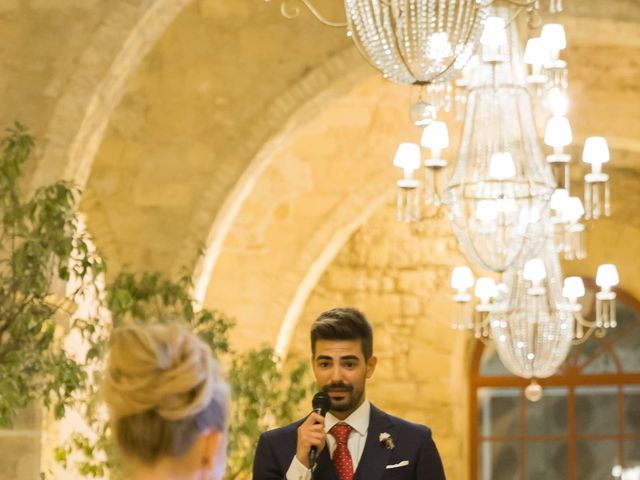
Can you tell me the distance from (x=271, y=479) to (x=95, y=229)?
7.28 m

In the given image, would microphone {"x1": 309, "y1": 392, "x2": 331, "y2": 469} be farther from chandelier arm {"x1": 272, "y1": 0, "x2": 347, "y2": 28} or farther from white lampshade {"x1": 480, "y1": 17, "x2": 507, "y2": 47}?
white lampshade {"x1": 480, "y1": 17, "x2": 507, "y2": 47}

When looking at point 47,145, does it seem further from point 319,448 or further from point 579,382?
point 579,382

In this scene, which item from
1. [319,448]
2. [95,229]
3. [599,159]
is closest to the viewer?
[319,448]

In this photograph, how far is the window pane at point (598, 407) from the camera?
16.7 meters

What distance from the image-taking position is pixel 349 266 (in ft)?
54.2

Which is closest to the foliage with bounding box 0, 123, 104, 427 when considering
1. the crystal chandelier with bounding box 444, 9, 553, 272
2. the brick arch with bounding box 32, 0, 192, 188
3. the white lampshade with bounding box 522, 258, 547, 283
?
the brick arch with bounding box 32, 0, 192, 188

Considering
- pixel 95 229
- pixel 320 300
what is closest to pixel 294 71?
pixel 95 229

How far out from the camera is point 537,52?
8.99 m

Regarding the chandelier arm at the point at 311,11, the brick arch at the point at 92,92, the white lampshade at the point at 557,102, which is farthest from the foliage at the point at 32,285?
the white lampshade at the point at 557,102

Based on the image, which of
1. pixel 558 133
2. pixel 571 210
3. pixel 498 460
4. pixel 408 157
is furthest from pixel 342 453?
pixel 498 460

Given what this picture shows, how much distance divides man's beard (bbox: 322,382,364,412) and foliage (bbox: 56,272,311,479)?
2.94 metres

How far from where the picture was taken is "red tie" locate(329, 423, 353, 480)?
3613 millimetres

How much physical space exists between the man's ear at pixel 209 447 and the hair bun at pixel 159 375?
44mm

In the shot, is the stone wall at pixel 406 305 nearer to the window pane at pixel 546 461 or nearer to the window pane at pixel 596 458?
the window pane at pixel 546 461
